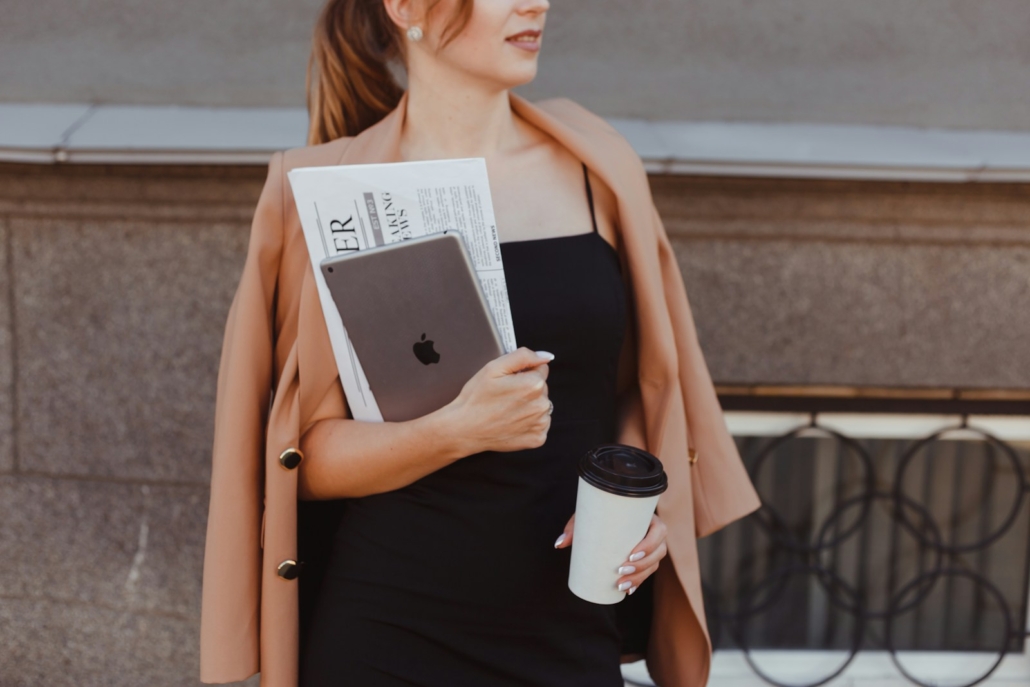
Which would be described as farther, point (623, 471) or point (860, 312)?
point (860, 312)

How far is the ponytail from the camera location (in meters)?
1.78

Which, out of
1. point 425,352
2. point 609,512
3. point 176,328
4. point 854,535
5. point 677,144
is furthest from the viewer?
point 854,535

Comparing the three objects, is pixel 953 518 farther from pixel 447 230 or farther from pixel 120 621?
pixel 120 621

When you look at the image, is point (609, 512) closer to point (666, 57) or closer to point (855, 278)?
point (855, 278)

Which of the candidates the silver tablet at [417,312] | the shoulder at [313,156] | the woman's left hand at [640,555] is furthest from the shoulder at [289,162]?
the woman's left hand at [640,555]

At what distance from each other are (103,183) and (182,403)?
29.0 inches

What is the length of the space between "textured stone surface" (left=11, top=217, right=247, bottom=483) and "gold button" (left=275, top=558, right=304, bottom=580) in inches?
51.9

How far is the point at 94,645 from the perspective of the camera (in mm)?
2863

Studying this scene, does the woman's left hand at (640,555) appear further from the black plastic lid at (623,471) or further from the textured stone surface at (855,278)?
the textured stone surface at (855,278)

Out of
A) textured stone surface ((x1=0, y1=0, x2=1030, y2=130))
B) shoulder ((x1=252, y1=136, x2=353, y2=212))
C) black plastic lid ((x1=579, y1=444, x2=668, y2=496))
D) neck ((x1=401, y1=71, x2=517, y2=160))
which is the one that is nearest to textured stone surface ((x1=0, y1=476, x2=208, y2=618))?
textured stone surface ((x1=0, y1=0, x2=1030, y2=130))

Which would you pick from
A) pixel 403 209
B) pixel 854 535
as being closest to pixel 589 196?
pixel 403 209

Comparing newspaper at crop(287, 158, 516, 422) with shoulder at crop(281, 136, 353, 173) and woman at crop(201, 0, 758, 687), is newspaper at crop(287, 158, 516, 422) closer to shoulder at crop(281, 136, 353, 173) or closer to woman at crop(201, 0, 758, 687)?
woman at crop(201, 0, 758, 687)

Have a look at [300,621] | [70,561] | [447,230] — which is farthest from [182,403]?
[447,230]

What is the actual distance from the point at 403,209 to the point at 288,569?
0.71 metres
